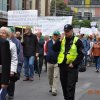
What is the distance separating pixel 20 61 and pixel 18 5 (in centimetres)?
3615

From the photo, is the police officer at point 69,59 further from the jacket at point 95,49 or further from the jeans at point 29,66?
the jacket at point 95,49

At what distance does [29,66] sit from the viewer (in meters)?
15.4

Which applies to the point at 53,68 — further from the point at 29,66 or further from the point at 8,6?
the point at 8,6

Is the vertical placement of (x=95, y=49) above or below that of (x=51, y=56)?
below

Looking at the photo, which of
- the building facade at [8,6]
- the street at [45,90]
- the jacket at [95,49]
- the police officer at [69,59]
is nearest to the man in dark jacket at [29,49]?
the street at [45,90]

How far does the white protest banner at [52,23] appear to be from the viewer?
21.4 metres

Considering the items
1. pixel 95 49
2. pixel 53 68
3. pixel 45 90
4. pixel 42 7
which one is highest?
pixel 42 7

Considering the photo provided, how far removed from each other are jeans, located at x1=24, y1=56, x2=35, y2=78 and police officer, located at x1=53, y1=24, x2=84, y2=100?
18.8ft

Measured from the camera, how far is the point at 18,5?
4700cm

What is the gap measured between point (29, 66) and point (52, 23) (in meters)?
6.86

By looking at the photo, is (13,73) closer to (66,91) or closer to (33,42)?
(66,91)

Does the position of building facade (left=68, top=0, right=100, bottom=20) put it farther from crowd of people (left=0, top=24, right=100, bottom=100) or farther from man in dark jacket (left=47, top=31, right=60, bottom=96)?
man in dark jacket (left=47, top=31, right=60, bottom=96)

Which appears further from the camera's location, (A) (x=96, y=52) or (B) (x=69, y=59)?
(A) (x=96, y=52)

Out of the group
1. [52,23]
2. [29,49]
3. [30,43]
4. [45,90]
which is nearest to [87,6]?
[52,23]
